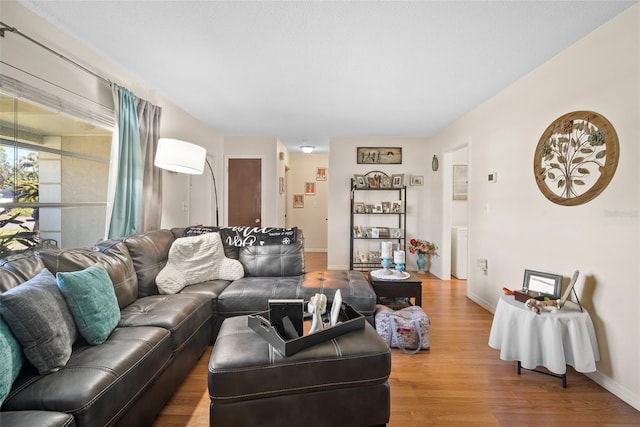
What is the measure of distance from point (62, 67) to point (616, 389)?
14.2 ft

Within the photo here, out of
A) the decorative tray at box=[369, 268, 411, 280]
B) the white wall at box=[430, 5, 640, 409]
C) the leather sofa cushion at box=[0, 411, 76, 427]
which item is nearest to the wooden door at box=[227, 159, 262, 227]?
the decorative tray at box=[369, 268, 411, 280]

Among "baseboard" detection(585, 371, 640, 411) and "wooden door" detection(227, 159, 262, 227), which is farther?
"wooden door" detection(227, 159, 262, 227)

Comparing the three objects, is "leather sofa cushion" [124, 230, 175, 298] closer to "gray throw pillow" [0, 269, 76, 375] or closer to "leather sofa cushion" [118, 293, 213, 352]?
"leather sofa cushion" [118, 293, 213, 352]

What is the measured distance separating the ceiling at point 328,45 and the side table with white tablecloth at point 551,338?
1.91 metres

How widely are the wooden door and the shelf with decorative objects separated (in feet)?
5.54

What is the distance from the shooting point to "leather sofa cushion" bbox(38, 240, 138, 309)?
1.88 meters

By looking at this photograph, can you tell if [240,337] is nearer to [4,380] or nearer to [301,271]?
[4,380]

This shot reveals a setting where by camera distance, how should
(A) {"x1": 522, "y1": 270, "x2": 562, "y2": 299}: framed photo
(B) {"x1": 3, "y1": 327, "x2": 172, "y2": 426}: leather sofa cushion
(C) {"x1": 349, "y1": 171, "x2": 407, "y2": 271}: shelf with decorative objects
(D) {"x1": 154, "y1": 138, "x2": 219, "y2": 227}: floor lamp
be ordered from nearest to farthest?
(B) {"x1": 3, "y1": 327, "x2": 172, "y2": 426}: leather sofa cushion, (A) {"x1": 522, "y1": 270, "x2": 562, "y2": 299}: framed photo, (D) {"x1": 154, "y1": 138, "x2": 219, "y2": 227}: floor lamp, (C) {"x1": 349, "y1": 171, "x2": 407, "y2": 271}: shelf with decorative objects

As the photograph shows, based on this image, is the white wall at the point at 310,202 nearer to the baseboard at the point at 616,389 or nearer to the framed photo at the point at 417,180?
the framed photo at the point at 417,180

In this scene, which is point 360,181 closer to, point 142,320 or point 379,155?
point 379,155

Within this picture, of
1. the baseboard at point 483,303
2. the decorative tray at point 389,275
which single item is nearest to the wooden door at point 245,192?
the decorative tray at point 389,275

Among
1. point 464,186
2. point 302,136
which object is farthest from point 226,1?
point 464,186

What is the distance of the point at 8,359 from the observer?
3.92 ft

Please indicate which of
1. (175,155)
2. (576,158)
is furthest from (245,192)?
(576,158)
